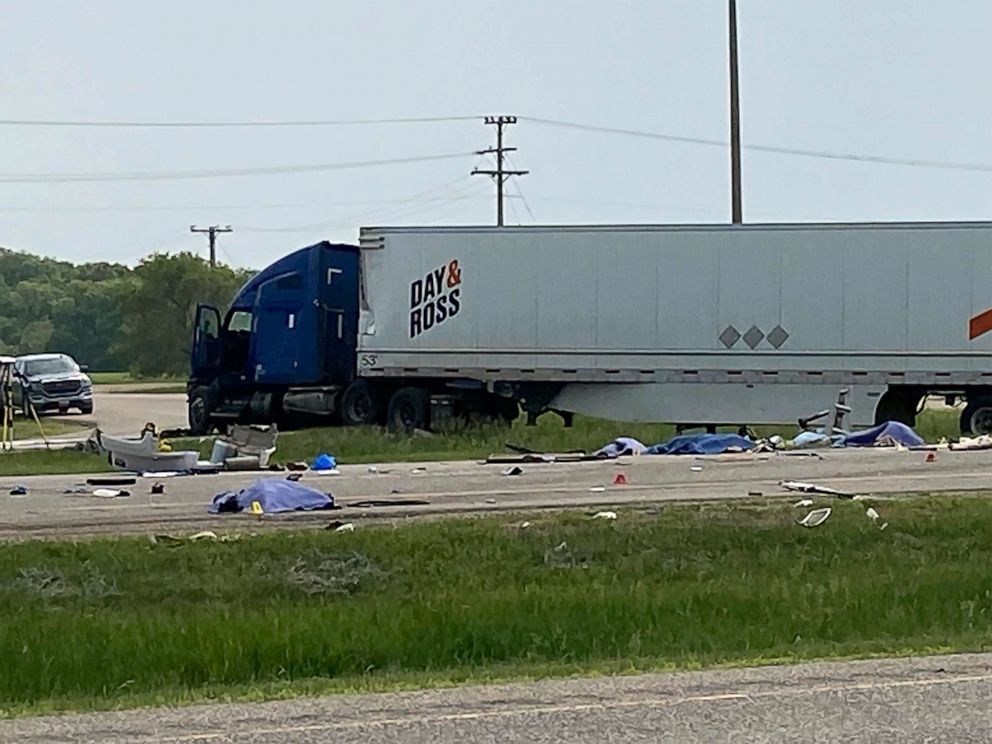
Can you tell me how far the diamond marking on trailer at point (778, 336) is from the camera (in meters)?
27.8

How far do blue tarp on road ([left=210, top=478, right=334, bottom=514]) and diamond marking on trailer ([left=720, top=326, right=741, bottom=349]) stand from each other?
12.5 metres

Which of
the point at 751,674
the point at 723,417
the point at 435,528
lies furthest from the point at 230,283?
the point at 751,674

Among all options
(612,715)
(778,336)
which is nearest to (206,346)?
(778,336)

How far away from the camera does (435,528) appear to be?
14570 millimetres

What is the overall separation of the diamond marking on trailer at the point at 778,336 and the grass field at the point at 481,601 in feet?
38.3

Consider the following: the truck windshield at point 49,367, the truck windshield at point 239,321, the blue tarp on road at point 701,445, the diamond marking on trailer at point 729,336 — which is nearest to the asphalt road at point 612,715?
the blue tarp on road at point 701,445

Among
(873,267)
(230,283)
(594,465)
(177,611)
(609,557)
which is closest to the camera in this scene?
(177,611)

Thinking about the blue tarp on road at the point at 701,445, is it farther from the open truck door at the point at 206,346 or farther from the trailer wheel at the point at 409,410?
the open truck door at the point at 206,346

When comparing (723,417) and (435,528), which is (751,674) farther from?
(723,417)

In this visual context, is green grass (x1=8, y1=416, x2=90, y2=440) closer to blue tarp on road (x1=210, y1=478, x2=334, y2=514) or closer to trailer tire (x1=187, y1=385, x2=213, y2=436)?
trailer tire (x1=187, y1=385, x2=213, y2=436)

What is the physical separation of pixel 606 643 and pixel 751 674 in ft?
7.33

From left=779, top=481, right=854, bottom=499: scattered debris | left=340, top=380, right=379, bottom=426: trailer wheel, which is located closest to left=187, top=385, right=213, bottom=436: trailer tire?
left=340, top=380, right=379, bottom=426: trailer wheel

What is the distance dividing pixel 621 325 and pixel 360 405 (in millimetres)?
5026

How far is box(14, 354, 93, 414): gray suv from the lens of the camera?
47656 mm
